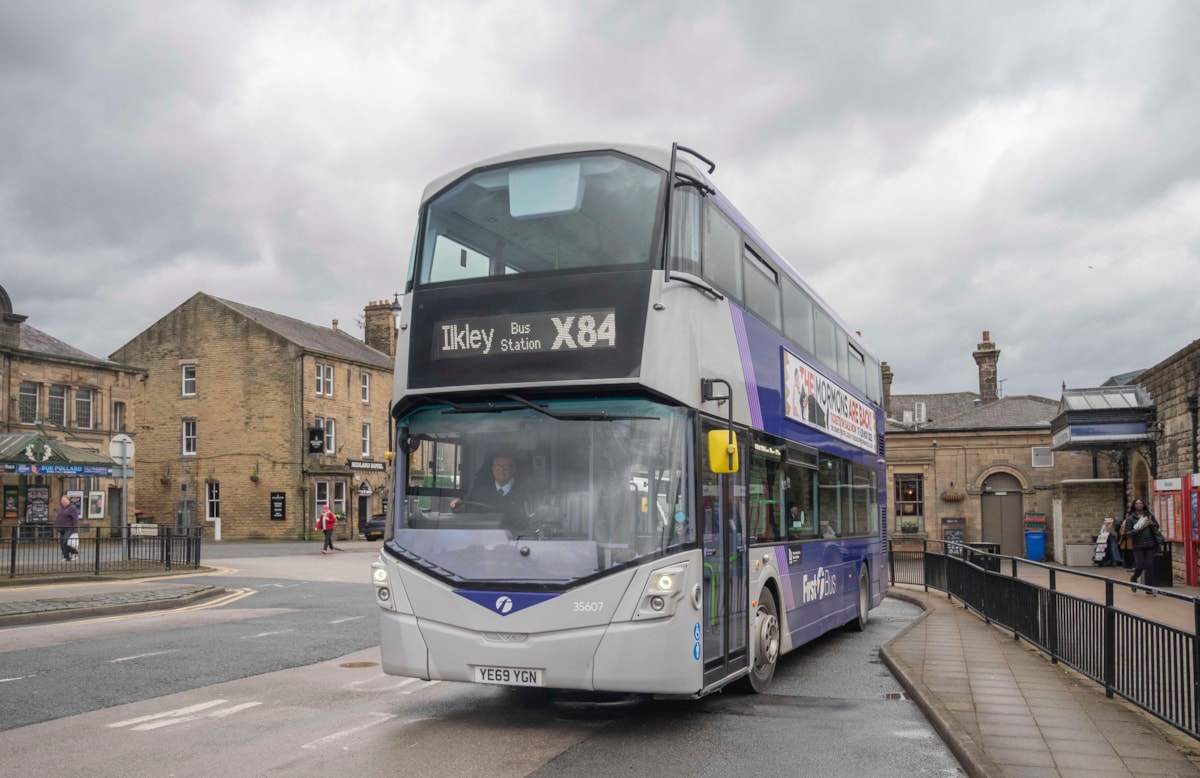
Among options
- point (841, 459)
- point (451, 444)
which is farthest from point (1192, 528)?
point (451, 444)

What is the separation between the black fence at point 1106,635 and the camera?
732cm

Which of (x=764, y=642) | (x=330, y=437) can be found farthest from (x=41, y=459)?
(x=764, y=642)

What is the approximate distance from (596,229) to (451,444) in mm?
2035

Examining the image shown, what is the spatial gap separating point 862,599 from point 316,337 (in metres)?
44.4

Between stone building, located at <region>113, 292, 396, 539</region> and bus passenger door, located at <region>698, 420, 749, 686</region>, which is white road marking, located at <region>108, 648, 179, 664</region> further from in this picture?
stone building, located at <region>113, 292, 396, 539</region>

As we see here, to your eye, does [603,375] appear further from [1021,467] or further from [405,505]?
[1021,467]

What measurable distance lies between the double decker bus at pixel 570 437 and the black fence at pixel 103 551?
57.7 feet

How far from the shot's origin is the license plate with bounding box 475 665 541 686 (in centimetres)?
751

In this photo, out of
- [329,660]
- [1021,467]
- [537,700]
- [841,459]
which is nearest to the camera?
[537,700]

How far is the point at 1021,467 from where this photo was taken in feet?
136

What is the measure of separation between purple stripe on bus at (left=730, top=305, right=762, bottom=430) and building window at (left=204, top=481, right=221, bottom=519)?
44.9 m

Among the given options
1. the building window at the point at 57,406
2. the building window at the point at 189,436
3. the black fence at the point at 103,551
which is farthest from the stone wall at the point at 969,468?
the building window at the point at 57,406

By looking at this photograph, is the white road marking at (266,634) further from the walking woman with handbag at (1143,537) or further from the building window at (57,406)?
the building window at (57,406)

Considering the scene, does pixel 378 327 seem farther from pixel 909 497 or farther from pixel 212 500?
pixel 909 497
